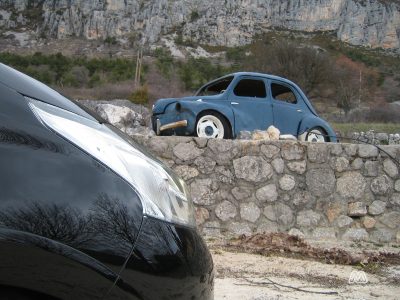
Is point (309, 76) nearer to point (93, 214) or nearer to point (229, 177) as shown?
point (229, 177)

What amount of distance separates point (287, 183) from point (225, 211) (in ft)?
2.88

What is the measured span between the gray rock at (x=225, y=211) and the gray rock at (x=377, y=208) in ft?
5.73

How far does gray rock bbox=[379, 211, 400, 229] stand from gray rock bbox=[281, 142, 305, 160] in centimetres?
130

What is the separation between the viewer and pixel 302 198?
6.39 metres

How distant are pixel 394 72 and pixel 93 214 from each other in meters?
50.2

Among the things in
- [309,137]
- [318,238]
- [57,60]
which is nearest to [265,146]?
[318,238]

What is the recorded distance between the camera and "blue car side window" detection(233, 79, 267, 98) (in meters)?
8.19

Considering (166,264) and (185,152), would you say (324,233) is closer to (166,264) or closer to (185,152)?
(185,152)

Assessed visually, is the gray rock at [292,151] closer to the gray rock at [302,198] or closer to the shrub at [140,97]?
the gray rock at [302,198]

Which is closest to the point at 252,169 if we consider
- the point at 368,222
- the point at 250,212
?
the point at 250,212

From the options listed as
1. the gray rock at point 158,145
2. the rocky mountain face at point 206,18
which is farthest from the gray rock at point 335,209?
the rocky mountain face at point 206,18

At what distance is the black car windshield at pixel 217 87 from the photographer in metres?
8.33

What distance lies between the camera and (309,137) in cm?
801

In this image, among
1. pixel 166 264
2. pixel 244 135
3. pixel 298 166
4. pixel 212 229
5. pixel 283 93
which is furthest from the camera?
pixel 283 93
